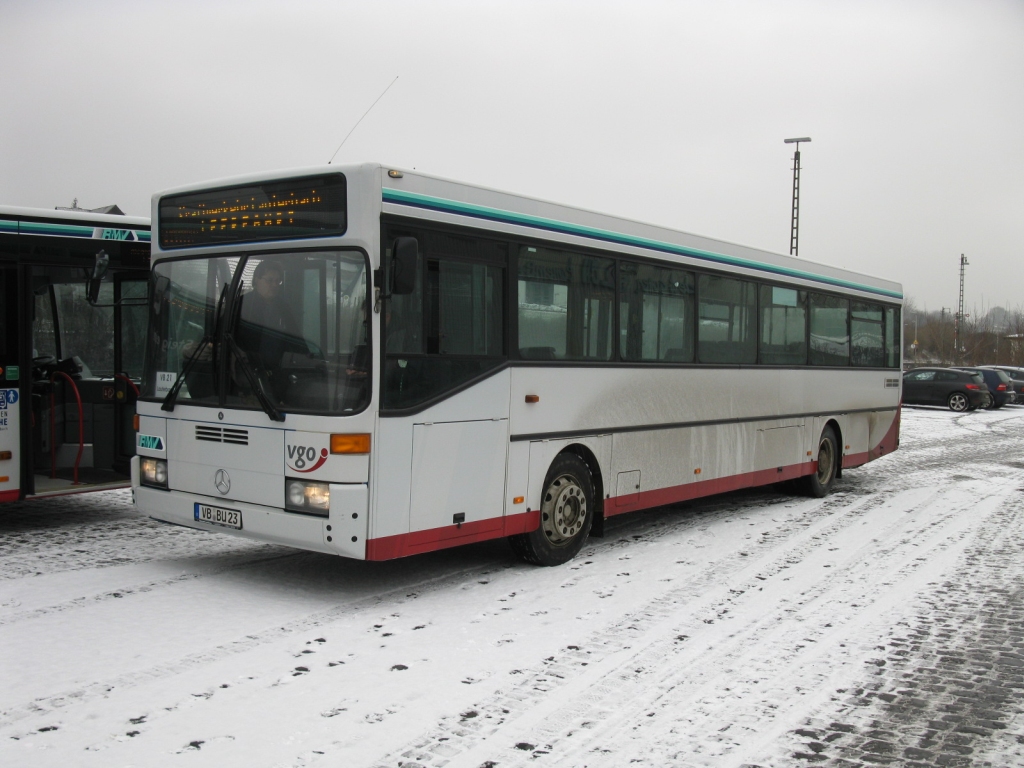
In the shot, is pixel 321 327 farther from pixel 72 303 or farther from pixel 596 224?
pixel 72 303

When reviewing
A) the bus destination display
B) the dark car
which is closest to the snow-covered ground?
the bus destination display

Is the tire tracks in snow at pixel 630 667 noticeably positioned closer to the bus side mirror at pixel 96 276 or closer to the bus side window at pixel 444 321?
the bus side window at pixel 444 321

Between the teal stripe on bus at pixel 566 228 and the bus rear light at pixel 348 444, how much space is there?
161 centimetres

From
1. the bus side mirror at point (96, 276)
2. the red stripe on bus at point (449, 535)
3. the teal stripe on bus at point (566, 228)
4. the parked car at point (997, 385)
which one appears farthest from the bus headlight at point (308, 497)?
the parked car at point (997, 385)

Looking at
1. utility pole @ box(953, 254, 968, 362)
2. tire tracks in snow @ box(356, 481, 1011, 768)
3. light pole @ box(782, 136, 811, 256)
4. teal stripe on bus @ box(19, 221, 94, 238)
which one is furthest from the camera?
utility pole @ box(953, 254, 968, 362)

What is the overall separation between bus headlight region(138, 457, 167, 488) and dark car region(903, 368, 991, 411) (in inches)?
1360

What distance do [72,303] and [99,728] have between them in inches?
254

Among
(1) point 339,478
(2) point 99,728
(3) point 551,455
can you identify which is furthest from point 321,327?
(2) point 99,728

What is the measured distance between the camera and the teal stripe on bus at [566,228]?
6807 mm

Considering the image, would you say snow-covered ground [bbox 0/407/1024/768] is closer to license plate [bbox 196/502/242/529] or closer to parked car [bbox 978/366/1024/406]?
license plate [bbox 196/502/242/529]

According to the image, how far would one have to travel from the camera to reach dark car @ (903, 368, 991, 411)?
3603cm

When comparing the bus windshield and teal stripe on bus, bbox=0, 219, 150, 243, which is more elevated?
teal stripe on bus, bbox=0, 219, 150, 243

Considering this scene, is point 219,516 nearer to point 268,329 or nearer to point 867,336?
point 268,329

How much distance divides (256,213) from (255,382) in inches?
48.2
